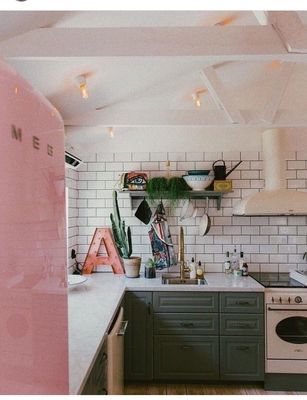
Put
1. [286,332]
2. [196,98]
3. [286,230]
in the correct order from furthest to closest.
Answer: [286,230] < [196,98] < [286,332]

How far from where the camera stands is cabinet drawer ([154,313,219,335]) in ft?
9.84

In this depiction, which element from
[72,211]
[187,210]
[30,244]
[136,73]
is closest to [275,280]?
[187,210]

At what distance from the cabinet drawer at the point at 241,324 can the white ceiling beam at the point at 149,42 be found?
2.19m

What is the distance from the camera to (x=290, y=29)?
1.50 m

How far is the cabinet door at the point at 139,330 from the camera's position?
298 cm

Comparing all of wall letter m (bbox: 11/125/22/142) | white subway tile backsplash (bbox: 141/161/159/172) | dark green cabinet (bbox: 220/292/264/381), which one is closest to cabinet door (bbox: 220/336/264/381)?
dark green cabinet (bbox: 220/292/264/381)

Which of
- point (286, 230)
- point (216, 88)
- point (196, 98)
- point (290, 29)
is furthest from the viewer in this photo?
point (286, 230)

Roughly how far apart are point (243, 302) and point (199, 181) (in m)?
1.18

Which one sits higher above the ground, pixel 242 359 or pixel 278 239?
pixel 278 239

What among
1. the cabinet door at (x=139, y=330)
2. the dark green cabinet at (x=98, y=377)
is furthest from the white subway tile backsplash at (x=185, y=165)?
the dark green cabinet at (x=98, y=377)

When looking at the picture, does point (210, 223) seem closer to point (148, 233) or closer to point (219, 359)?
point (148, 233)

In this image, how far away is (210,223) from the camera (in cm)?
350

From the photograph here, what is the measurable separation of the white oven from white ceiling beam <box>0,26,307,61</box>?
2.11m

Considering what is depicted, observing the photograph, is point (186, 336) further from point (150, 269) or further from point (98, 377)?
point (98, 377)
